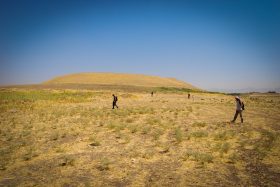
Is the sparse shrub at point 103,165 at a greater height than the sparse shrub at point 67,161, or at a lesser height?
greater

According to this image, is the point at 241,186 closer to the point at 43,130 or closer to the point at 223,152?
the point at 223,152

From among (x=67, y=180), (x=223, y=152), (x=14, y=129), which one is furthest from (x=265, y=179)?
(x=14, y=129)

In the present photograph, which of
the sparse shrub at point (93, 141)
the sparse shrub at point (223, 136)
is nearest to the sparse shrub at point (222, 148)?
the sparse shrub at point (223, 136)

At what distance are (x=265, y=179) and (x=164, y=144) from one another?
6058 mm

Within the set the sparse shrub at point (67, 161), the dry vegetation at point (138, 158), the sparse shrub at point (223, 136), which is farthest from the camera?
the sparse shrub at point (223, 136)

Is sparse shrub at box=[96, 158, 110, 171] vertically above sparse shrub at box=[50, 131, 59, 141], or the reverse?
sparse shrub at box=[96, 158, 110, 171]

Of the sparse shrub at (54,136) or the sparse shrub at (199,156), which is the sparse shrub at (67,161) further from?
the sparse shrub at (199,156)

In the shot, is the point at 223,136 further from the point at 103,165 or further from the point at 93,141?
the point at 103,165

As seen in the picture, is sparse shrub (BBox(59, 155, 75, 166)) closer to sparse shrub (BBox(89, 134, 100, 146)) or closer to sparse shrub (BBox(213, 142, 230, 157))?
sparse shrub (BBox(89, 134, 100, 146))

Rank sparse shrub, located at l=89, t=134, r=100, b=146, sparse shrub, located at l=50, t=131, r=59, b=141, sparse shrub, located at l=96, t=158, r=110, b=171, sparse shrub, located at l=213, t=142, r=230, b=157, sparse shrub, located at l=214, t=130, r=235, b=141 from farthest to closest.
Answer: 1. sparse shrub, located at l=50, t=131, r=59, b=141
2. sparse shrub, located at l=214, t=130, r=235, b=141
3. sparse shrub, located at l=89, t=134, r=100, b=146
4. sparse shrub, located at l=213, t=142, r=230, b=157
5. sparse shrub, located at l=96, t=158, r=110, b=171

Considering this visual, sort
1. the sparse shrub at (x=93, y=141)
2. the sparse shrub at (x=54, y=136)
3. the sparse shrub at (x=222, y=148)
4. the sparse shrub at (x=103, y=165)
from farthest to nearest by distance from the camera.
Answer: the sparse shrub at (x=54, y=136) → the sparse shrub at (x=93, y=141) → the sparse shrub at (x=222, y=148) → the sparse shrub at (x=103, y=165)

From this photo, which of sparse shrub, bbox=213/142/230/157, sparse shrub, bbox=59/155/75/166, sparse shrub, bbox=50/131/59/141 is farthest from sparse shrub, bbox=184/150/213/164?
sparse shrub, bbox=50/131/59/141

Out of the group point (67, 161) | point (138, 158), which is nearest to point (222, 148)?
point (138, 158)

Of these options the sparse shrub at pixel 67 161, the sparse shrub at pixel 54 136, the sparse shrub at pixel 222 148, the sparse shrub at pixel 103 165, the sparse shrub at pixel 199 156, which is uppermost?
the sparse shrub at pixel 222 148
